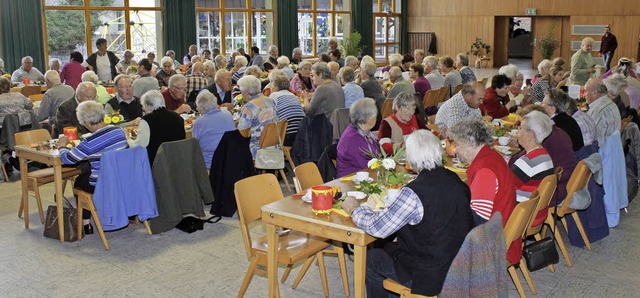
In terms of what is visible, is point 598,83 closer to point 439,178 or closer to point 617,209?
point 617,209

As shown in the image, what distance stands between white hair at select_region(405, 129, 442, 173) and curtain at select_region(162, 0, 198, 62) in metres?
13.2

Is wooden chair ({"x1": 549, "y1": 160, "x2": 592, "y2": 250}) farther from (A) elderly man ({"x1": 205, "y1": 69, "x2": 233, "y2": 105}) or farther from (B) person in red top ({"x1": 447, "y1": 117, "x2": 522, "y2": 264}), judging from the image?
(A) elderly man ({"x1": 205, "y1": 69, "x2": 233, "y2": 105})

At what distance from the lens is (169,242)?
5.54 metres

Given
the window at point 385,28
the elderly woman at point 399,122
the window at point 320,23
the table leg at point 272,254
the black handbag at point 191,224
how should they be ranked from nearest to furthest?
the table leg at point 272,254 < the elderly woman at point 399,122 < the black handbag at point 191,224 < the window at point 320,23 < the window at point 385,28

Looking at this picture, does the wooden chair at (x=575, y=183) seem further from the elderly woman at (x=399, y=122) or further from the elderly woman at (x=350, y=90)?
the elderly woman at (x=350, y=90)

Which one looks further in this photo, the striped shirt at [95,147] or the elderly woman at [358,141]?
the striped shirt at [95,147]

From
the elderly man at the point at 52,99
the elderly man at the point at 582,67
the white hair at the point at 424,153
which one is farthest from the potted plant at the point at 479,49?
the white hair at the point at 424,153

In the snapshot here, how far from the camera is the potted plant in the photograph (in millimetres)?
22516

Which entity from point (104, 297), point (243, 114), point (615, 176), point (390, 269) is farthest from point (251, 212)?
point (615, 176)

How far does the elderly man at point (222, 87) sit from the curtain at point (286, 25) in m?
10.4

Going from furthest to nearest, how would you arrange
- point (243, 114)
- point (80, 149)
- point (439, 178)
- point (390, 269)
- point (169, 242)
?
point (243, 114), point (169, 242), point (80, 149), point (390, 269), point (439, 178)

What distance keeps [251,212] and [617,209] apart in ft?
11.4

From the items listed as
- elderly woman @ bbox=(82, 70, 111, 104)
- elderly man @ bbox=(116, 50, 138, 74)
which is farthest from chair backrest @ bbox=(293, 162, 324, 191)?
elderly man @ bbox=(116, 50, 138, 74)

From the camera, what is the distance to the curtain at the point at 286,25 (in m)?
18.5
